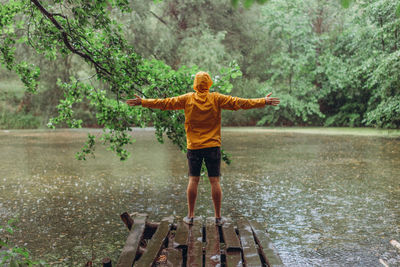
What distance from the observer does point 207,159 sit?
4.62 meters

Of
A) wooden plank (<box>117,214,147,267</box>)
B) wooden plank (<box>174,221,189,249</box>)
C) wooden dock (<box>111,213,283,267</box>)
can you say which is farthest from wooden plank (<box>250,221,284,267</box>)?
wooden plank (<box>117,214,147,267</box>)

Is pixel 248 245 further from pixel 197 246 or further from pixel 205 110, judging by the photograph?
pixel 205 110

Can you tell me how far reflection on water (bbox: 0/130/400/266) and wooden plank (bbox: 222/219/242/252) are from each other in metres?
0.64

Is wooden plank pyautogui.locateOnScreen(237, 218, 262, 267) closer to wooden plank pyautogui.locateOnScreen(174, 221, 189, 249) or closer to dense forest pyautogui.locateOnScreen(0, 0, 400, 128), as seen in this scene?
wooden plank pyautogui.locateOnScreen(174, 221, 189, 249)

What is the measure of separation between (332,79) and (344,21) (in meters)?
6.51

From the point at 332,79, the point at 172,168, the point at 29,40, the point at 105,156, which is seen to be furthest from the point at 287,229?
the point at 332,79

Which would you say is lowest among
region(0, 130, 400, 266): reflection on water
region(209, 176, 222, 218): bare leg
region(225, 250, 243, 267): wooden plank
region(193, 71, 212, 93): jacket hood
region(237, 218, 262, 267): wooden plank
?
region(0, 130, 400, 266): reflection on water

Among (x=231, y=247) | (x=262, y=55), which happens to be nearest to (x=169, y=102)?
(x=231, y=247)

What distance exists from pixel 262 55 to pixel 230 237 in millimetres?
30102

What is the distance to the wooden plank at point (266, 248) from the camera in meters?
3.50

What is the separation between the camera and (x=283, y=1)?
2952cm

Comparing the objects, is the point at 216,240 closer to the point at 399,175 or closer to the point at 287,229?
the point at 287,229

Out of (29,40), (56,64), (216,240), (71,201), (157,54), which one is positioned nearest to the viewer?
(216,240)

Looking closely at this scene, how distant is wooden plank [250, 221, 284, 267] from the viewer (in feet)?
11.5
